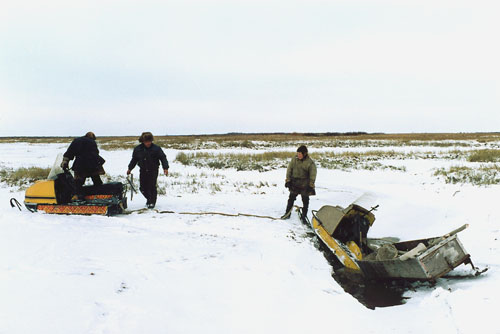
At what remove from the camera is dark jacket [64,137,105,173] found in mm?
7789

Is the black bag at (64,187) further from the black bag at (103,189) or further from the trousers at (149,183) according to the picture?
the trousers at (149,183)

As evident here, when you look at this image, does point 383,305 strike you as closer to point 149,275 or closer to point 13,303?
point 149,275

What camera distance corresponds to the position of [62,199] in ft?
24.4

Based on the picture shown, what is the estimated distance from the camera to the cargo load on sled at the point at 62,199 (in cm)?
A: 726

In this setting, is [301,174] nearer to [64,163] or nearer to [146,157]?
→ [146,157]

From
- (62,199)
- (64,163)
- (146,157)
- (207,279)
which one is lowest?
(207,279)

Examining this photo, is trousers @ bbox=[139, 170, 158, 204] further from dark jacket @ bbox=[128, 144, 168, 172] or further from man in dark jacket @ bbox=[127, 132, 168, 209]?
dark jacket @ bbox=[128, 144, 168, 172]

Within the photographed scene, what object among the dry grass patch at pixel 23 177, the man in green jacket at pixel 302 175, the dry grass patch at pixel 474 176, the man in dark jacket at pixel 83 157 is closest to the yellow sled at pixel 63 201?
the man in dark jacket at pixel 83 157

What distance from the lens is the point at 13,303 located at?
3617mm

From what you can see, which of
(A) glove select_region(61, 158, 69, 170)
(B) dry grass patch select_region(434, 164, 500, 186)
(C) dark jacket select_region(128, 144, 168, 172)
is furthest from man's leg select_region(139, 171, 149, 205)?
(B) dry grass patch select_region(434, 164, 500, 186)

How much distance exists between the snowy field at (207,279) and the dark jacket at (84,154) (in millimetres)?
1414

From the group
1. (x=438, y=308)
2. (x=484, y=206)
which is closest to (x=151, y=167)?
(x=438, y=308)

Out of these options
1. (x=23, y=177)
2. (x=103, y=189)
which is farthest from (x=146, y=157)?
(x=23, y=177)

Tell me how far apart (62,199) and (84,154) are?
1.19 metres
